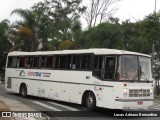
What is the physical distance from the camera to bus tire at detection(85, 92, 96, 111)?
17873 mm

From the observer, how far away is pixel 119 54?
55.3 ft

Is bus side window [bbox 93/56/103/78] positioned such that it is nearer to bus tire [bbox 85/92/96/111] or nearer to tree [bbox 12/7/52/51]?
bus tire [bbox 85/92/96/111]

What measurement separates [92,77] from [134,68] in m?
2.16

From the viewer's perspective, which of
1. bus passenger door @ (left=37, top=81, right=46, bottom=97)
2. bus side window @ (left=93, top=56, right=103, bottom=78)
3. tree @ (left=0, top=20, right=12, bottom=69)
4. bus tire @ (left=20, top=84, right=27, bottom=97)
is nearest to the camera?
bus side window @ (left=93, top=56, right=103, bottom=78)

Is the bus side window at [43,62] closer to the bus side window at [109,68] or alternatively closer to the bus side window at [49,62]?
the bus side window at [49,62]

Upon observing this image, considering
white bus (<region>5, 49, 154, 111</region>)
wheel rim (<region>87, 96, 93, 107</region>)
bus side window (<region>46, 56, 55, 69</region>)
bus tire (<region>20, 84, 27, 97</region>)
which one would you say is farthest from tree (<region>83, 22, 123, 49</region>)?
wheel rim (<region>87, 96, 93, 107</region>)

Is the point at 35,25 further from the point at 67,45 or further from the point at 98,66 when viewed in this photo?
the point at 98,66

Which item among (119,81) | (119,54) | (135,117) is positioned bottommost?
(135,117)

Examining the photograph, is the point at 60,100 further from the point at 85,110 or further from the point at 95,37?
the point at 95,37

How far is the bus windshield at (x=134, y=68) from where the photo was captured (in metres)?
16.7

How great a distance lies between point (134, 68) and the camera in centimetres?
1705

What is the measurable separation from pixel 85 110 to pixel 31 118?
177 inches

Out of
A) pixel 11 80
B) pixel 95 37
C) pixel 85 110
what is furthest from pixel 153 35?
pixel 85 110

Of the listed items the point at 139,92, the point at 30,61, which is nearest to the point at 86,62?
the point at 139,92
